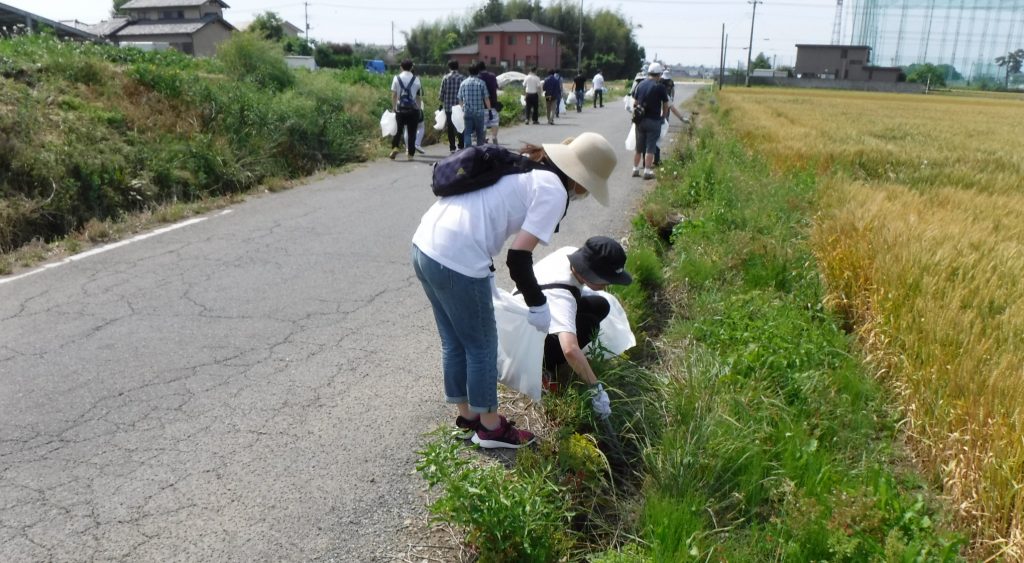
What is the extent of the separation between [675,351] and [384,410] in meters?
1.84

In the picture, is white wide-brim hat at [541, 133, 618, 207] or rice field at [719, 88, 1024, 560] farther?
white wide-brim hat at [541, 133, 618, 207]

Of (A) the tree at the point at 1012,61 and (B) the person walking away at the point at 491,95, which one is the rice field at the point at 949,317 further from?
(A) the tree at the point at 1012,61

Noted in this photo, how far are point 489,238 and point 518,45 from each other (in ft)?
256

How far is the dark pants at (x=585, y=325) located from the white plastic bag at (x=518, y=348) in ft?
0.99

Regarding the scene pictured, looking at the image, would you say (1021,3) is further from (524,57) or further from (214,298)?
(214,298)

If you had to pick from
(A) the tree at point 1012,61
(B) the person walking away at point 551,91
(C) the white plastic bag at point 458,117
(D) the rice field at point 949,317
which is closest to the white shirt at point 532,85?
(B) the person walking away at point 551,91

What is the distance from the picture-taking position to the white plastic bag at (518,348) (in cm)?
352

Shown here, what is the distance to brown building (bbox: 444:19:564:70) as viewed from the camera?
251 feet

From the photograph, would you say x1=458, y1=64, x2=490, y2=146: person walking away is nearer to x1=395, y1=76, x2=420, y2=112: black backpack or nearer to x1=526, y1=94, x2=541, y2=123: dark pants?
x1=395, y1=76, x2=420, y2=112: black backpack

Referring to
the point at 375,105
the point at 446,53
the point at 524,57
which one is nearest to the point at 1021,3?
the point at 524,57

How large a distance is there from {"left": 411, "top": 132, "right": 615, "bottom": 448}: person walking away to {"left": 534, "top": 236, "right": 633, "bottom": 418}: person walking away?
430 mm

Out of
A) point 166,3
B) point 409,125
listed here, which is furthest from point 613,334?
point 166,3

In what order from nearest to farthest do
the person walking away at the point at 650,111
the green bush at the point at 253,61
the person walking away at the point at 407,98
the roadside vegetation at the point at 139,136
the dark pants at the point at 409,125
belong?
the roadside vegetation at the point at 139,136
the person walking away at the point at 650,111
the person walking away at the point at 407,98
the dark pants at the point at 409,125
the green bush at the point at 253,61

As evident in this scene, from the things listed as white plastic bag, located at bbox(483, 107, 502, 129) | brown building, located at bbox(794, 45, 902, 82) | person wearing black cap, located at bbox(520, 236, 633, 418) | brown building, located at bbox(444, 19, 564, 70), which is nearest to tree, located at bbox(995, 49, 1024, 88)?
brown building, located at bbox(794, 45, 902, 82)
